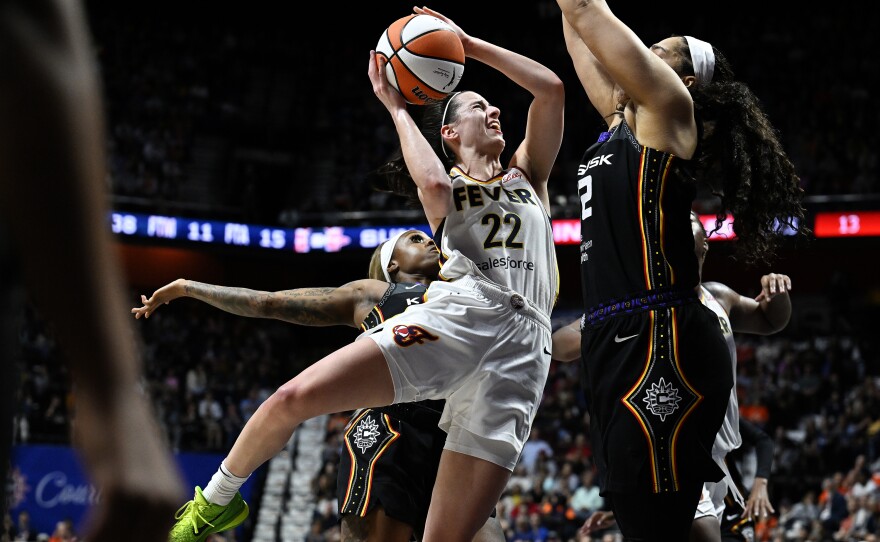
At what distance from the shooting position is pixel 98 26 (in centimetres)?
2486

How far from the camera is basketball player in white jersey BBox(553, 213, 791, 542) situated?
4.71m

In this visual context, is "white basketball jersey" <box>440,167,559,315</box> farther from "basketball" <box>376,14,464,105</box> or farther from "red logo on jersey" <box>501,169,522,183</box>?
"basketball" <box>376,14,464,105</box>

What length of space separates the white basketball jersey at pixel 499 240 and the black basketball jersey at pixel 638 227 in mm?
672

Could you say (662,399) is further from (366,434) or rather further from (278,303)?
(278,303)

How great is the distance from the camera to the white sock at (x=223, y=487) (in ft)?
12.6

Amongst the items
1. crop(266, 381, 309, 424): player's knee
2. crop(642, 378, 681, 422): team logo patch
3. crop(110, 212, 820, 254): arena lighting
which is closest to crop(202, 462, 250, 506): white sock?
crop(266, 381, 309, 424): player's knee

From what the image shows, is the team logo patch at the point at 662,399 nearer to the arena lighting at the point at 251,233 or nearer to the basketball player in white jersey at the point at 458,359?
the basketball player in white jersey at the point at 458,359

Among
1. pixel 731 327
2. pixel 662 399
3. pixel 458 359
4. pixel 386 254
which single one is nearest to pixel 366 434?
pixel 458 359

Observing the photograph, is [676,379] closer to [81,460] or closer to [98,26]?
[81,460]

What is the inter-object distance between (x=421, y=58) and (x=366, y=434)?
169cm

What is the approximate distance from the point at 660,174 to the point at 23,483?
14.1m

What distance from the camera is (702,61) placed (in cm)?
346

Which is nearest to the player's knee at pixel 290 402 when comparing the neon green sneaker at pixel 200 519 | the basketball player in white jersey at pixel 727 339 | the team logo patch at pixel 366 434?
the neon green sneaker at pixel 200 519

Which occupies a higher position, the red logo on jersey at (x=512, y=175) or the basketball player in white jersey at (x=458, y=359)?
the red logo on jersey at (x=512, y=175)
